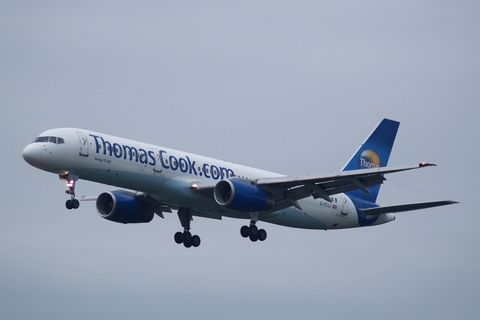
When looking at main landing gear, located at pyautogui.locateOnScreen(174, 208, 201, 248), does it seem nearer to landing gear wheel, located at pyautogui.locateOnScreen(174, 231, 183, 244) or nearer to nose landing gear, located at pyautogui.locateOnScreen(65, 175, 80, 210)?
landing gear wheel, located at pyautogui.locateOnScreen(174, 231, 183, 244)

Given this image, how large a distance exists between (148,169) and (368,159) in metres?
16.6

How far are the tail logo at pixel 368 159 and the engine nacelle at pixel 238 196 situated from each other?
10916 millimetres

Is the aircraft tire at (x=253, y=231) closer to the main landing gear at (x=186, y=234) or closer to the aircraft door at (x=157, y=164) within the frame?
the main landing gear at (x=186, y=234)

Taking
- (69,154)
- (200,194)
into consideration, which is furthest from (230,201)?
(69,154)

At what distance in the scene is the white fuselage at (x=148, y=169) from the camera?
147 ft

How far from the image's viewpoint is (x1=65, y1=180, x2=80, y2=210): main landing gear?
44688 millimetres

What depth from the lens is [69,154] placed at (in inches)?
1759

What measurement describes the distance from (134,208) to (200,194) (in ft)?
17.9

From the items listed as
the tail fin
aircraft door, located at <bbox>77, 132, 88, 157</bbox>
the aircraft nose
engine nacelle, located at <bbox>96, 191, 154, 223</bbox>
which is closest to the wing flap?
Result: engine nacelle, located at <bbox>96, 191, 154, 223</bbox>

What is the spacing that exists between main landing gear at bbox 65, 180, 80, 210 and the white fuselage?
38 centimetres

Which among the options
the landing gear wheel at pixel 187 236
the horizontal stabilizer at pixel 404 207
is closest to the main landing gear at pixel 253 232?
the landing gear wheel at pixel 187 236

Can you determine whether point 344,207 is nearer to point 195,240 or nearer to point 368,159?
point 368,159

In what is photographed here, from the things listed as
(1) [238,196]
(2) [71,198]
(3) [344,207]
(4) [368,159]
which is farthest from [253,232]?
(2) [71,198]

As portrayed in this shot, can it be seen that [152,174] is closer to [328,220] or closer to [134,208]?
[134,208]
